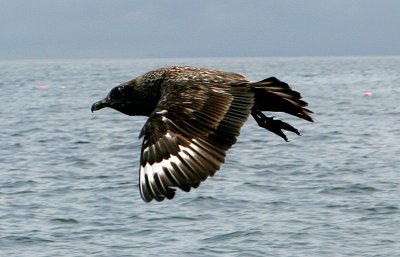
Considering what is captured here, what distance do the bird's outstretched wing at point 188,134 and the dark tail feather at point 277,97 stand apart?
0.77 feet

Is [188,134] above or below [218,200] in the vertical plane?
above

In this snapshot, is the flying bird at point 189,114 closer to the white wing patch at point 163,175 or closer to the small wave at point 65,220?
the white wing patch at point 163,175

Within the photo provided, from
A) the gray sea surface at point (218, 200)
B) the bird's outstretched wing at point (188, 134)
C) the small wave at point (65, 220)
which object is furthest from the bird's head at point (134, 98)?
the small wave at point (65, 220)

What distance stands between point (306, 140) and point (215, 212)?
14.0 m

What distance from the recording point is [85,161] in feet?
92.3

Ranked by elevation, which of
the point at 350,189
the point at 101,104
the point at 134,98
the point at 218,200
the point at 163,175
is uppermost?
the point at 134,98

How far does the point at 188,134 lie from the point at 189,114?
276 mm

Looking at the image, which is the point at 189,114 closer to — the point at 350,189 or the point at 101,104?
the point at 101,104

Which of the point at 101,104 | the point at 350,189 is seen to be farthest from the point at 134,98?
the point at 350,189

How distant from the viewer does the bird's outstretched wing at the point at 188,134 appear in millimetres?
8367

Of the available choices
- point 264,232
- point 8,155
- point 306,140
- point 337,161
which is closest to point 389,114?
point 306,140

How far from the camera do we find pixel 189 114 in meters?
9.05

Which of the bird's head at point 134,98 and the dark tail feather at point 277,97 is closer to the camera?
the dark tail feather at point 277,97

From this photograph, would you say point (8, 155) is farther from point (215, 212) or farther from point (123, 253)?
point (123, 253)
